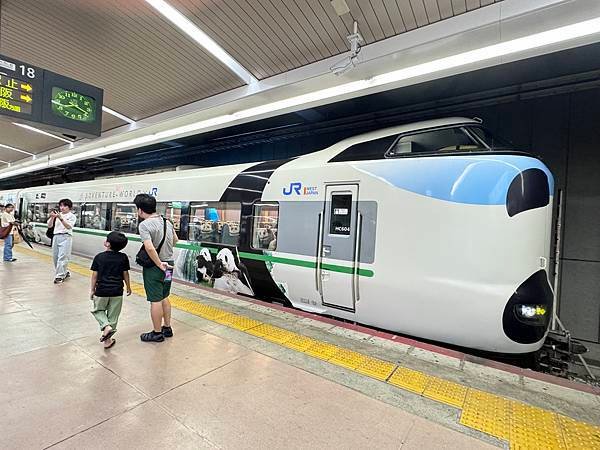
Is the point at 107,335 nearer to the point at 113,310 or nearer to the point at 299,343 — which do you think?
the point at 113,310

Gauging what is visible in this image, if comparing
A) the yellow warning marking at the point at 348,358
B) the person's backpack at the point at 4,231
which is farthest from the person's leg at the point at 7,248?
the yellow warning marking at the point at 348,358

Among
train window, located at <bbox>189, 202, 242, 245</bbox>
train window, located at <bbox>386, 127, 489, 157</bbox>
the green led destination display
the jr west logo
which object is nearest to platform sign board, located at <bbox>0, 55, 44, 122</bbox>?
the green led destination display

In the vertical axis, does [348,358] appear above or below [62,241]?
below

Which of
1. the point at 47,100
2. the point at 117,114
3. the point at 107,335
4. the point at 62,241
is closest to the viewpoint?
the point at 107,335

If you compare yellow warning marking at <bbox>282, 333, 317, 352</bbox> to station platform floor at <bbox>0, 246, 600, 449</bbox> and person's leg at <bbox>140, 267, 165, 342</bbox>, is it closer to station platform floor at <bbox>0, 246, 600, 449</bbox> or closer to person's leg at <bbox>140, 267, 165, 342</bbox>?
station platform floor at <bbox>0, 246, 600, 449</bbox>

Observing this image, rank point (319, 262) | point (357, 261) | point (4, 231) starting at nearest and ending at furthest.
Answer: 1. point (357, 261)
2. point (319, 262)
3. point (4, 231)

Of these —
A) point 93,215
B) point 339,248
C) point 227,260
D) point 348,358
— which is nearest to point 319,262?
point 339,248

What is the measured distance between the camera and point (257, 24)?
4156 millimetres

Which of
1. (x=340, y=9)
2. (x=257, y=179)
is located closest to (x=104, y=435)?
(x=257, y=179)

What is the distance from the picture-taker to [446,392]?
99.1 inches

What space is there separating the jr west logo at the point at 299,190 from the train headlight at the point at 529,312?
259cm

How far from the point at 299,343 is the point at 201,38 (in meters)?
4.38

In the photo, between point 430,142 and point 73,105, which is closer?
point 430,142

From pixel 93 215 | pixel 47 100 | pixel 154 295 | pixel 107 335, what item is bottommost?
pixel 107 335
